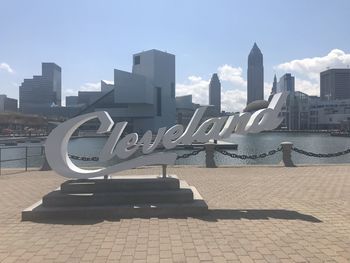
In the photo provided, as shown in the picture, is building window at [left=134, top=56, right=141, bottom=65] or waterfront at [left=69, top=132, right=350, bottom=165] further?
building window at [left=134, top=56, right=141, bottom=65]

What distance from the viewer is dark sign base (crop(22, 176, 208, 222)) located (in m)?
8.34

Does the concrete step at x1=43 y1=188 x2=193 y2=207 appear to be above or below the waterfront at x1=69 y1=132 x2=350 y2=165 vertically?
above

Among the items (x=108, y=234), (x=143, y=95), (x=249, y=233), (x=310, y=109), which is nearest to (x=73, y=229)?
(x=108, y=234)

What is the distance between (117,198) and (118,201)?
64mm

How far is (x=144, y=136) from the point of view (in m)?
9.89

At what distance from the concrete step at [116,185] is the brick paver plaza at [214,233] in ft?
3.47

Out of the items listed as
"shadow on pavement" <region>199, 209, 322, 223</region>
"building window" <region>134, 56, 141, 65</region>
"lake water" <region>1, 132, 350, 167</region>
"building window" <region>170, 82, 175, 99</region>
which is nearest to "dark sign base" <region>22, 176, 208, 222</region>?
"shadow on pavement" <region>199, 209, 322, 223</region>

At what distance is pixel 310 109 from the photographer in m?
187

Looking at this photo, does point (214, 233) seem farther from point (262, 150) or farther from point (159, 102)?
point (159, 102)

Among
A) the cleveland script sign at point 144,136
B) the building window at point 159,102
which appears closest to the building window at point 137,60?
the building window at point 159,102

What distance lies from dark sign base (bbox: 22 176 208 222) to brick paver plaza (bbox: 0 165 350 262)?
348 millimetres

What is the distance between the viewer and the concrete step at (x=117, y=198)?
8.73 meters

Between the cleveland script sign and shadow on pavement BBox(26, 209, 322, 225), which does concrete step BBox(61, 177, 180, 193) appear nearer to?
the cleveland script sign

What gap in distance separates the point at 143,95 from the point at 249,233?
127300mm
